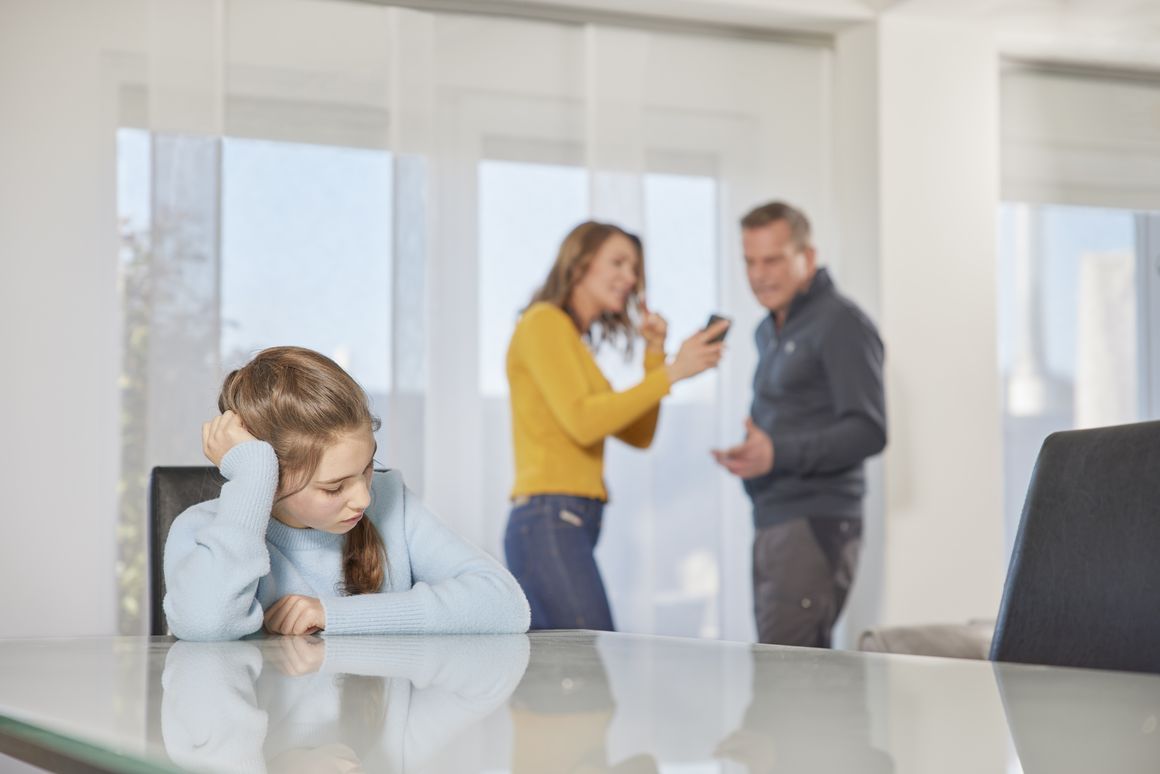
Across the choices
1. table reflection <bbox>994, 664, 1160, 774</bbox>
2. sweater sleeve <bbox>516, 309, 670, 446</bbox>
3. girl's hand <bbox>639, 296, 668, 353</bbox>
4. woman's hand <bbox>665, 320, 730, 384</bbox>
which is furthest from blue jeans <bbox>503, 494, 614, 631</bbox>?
table reflection <bbox>994, 664, 1160, 774</bbox>

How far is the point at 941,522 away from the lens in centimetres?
417

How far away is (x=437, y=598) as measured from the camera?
1.36 metres

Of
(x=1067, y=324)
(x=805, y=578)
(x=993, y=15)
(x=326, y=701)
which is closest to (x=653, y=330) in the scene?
(x=805, y=578)

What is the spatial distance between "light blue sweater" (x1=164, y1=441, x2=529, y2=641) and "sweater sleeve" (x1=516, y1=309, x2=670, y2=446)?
4.20ft

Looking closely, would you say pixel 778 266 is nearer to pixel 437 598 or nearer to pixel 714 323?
pixel 714 323

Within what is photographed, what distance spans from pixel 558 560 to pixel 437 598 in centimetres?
142

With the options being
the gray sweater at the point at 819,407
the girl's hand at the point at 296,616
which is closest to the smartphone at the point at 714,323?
the gray sweater at the point at 819,407

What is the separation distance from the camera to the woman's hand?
3197 millimetres

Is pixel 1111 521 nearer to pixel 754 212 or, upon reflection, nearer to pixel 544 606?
pixel 544 606

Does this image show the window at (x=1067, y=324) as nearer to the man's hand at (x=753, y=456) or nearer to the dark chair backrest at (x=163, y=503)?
the man's hand at (x=753, y=456)

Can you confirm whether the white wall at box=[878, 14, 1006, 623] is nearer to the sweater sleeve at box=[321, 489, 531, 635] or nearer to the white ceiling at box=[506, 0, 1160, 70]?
the white ceiling at box=[506, 0, 1160, 70]

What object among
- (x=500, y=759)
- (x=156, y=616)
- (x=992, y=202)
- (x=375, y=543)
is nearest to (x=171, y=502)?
(x=156, y=616)

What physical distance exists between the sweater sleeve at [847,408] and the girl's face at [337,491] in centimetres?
→ 211

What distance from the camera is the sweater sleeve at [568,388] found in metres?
2.83
